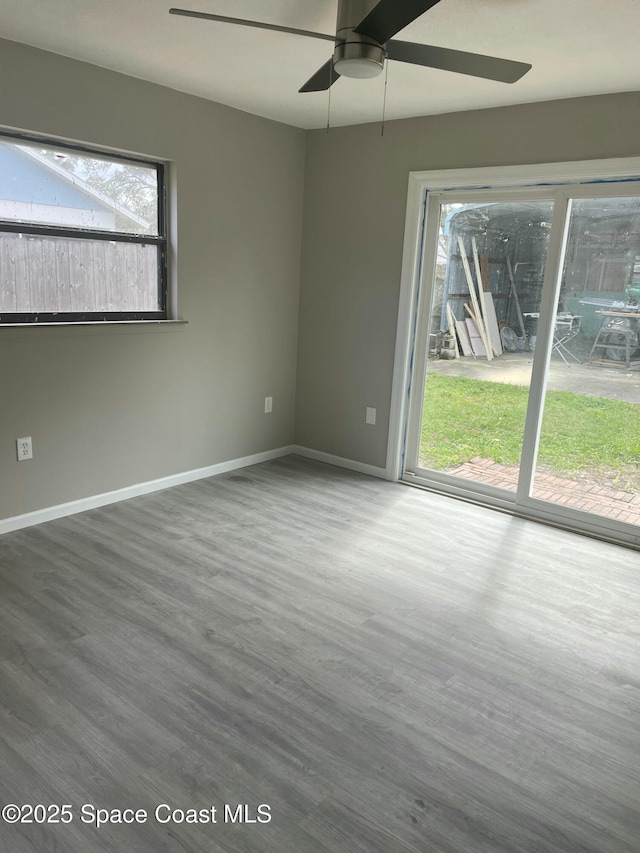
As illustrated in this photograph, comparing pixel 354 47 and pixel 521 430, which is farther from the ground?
pixel 354 47

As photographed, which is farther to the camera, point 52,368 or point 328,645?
point 52,368

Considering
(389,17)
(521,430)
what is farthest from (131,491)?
(389,17)

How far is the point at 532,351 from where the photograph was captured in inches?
148

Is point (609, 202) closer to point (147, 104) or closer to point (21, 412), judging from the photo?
point (147, 104)

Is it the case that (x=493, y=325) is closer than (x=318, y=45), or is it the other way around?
(x=318, y=45)

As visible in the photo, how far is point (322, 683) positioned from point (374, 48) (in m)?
2.15

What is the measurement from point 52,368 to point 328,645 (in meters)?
2.08

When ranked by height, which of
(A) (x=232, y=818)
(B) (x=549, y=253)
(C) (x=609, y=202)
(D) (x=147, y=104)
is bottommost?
(A) (x=232, y=818)

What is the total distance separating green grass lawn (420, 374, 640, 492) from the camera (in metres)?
3.54

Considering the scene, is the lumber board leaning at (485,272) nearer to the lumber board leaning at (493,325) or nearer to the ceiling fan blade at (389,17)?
the lumber board leaning at (493,325)

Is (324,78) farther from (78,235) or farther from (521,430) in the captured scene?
(521,430)

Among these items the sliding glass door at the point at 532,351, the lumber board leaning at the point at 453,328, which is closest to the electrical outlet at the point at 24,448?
the sliding glass door at the point at 532,351

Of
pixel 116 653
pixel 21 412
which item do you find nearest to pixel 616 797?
pixel 116 653

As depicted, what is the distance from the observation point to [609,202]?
3.38m
